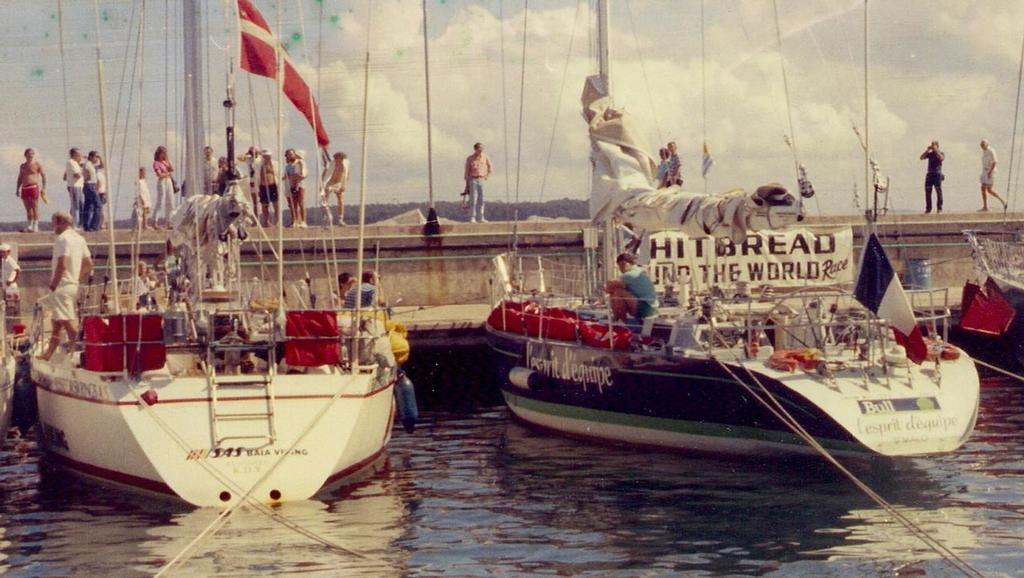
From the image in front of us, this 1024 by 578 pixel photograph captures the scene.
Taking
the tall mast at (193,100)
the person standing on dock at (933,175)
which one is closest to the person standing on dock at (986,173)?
the person standing on dock at (933,175)

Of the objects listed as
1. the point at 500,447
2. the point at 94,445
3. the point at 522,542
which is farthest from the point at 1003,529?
the point at 94,445

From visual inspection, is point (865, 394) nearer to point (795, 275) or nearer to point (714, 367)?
point (714, 367)

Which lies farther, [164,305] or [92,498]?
[164,305]

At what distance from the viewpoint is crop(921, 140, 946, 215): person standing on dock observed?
1297 inches

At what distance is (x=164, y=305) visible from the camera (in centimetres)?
1908

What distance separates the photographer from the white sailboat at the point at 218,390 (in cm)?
1430

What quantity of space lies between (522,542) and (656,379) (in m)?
4.64

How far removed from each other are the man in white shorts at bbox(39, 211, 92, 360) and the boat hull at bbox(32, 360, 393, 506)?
5.18 feet

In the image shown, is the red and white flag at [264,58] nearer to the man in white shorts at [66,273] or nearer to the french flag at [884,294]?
the man in white shorts at [66,273]

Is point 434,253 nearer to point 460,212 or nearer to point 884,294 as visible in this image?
point 884,294

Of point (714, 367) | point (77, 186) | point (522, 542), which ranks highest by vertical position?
point (77, 186)

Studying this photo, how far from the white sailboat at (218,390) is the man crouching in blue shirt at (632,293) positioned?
10.6 feet

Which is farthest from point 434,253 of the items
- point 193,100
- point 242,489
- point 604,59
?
point 242,489

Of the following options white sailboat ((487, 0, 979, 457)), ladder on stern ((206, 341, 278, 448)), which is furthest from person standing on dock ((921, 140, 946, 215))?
ladder on stern ((206, 341, 278, 448))
